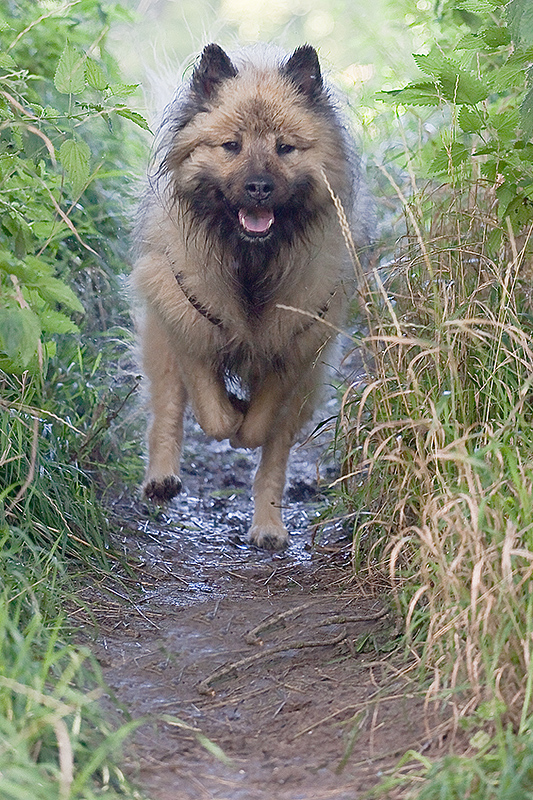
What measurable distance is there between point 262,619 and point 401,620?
0.48 m

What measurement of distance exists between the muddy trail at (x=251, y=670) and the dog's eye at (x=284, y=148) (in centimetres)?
144

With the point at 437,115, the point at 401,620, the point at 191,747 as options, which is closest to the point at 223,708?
the point at 191,747

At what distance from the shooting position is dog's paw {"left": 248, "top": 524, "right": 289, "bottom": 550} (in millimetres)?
3639

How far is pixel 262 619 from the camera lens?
8.84 feet

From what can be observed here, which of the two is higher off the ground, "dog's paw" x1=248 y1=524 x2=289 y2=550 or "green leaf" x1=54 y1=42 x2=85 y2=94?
"green leaf" x1=54 y1=42 x2=85 y2=94

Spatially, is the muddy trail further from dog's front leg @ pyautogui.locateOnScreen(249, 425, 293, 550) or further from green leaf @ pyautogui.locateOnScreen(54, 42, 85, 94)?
green leaf @ pyautogui.locateOnScreen(54, 42, 85, 94)

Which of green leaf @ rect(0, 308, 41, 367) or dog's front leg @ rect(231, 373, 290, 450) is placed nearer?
green leaf @ rect(0, 308, 41, 367)

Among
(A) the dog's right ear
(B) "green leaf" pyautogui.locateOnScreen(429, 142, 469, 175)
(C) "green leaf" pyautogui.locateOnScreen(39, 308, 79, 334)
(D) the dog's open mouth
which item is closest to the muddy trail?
(C) "green leaf" pyautogui.locateOnScreen(39, 308, 79, 334)

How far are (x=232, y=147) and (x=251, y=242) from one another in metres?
0.35

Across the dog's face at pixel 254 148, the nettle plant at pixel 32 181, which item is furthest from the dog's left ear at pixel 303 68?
the nettle plant at pixel 32 181

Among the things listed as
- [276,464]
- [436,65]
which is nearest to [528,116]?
[436,65]

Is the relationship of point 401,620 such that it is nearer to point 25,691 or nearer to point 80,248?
point 25,691

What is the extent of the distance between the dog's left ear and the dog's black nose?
1.58ft

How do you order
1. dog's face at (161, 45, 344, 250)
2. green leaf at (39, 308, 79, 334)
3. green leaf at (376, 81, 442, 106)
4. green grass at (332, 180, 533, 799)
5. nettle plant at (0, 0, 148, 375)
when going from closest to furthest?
green grass at (332, 180, 533, 799) < nettle plant at (0, 0, 148, 375) < green leaf at (376, 81, 442, 106) < green leaf at (39, 308, 79, 334) < dog's face at (161, 45, 344, 250)
